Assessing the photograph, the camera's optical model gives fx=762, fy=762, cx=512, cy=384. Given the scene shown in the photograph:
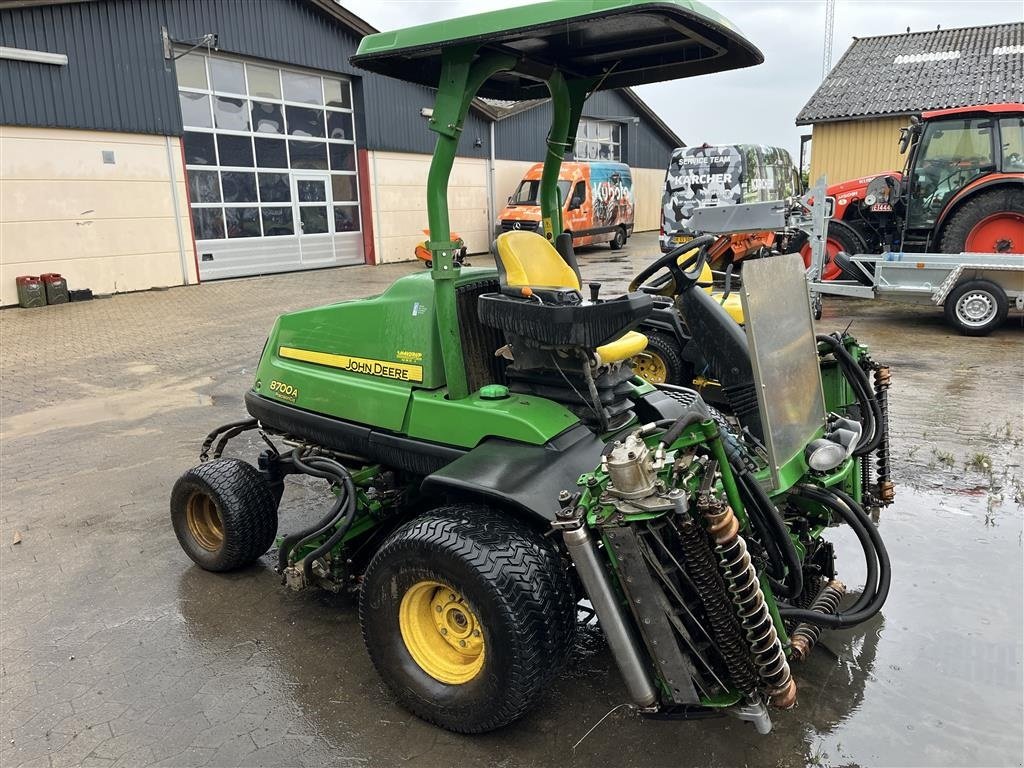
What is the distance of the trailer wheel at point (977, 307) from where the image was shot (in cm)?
898

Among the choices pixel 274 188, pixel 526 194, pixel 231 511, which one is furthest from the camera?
pixel 526 194

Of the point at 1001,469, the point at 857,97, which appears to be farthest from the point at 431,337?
the point at 857,97

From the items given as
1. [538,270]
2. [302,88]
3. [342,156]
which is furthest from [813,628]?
[342,156]

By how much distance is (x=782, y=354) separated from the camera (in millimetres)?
2941

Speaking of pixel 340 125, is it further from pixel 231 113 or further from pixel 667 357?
pixel 667 357

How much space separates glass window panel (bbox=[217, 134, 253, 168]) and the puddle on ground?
910cm

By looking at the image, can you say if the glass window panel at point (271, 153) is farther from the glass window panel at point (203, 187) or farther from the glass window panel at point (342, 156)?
the glass window panel at point (342, 156)

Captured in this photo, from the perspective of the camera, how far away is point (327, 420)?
144 inches

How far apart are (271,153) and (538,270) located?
14.5 meters

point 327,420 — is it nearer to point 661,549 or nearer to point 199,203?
point 661,549

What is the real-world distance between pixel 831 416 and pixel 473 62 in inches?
84.6

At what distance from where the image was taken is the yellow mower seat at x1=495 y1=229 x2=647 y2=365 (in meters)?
3.17

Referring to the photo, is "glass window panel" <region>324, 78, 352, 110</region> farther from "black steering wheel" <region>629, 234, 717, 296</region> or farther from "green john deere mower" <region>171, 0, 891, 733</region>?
"black steering wheel" <region>629, 234, 717, 296</region>

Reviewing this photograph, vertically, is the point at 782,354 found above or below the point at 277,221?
below
